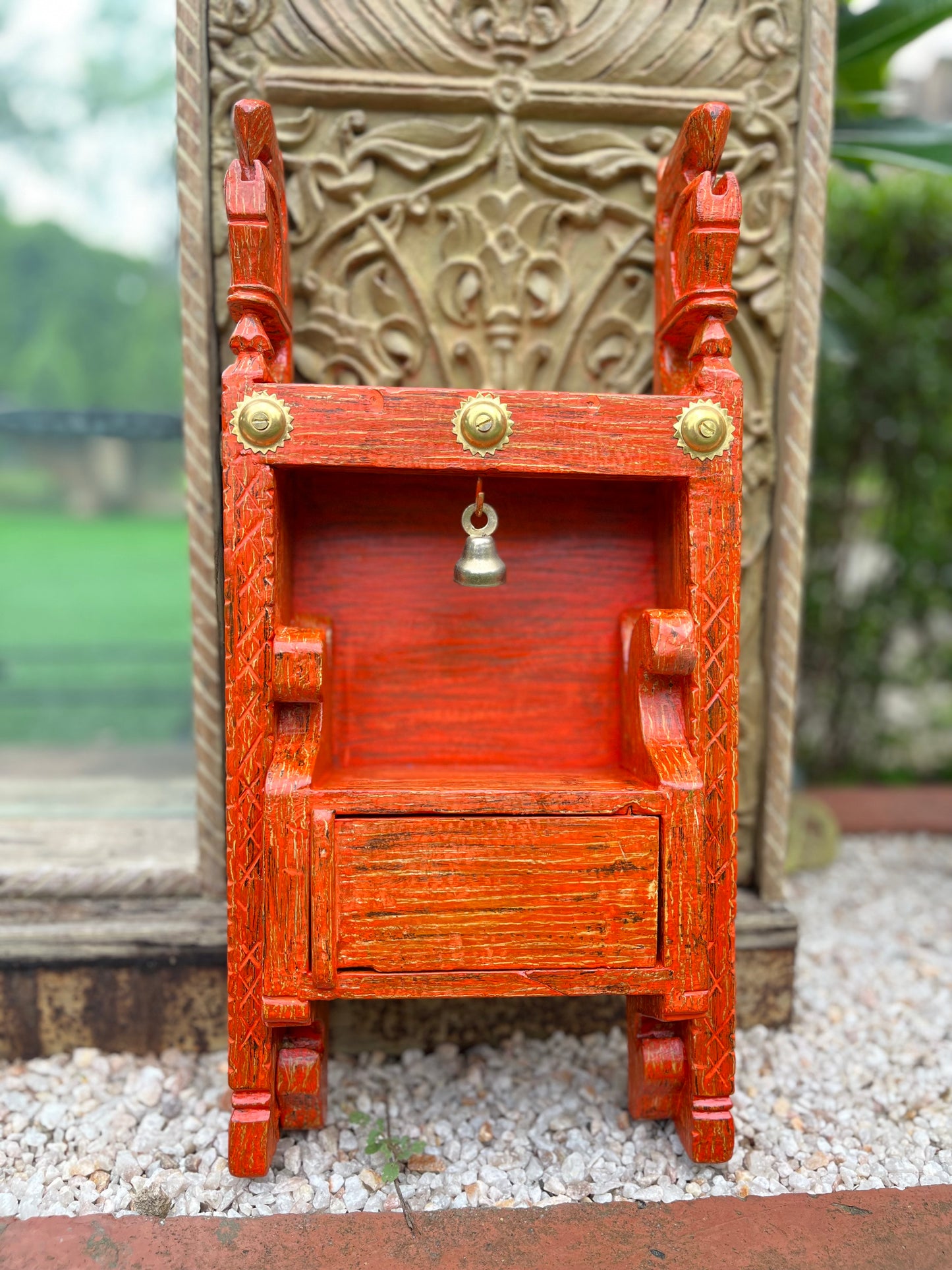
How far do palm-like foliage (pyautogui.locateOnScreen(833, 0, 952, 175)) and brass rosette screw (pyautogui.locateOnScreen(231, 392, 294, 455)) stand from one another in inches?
87.7

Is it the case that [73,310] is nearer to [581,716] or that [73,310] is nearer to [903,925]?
[581,716]

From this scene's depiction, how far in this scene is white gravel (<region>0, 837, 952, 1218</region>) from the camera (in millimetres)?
1696

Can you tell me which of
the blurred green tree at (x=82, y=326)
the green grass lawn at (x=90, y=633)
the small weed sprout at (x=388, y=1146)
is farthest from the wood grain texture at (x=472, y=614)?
the blurred green tree at (x=82, y=326)

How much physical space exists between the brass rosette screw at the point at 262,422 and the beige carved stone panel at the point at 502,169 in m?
0.60

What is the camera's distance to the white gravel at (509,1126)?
1.70 metres

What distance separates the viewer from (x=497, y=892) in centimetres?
158

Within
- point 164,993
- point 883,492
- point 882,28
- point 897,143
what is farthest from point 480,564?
point 883,492

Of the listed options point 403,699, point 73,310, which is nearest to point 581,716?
point 403,699

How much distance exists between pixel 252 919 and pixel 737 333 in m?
1.89

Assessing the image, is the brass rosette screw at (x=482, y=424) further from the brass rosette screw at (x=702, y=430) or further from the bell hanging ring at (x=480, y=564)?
the brass rosette screw at (x=702, y=430)

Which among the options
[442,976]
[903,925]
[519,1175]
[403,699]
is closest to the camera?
[442,976]

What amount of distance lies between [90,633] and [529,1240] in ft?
14.2

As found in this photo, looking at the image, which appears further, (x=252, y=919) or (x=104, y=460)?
(x=104, y=460)

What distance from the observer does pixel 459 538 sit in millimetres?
1930
